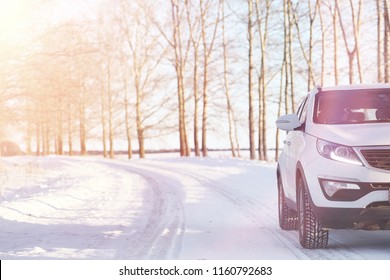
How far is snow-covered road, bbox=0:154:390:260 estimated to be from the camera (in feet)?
23.3

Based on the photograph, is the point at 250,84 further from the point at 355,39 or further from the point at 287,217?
the point at 287,217

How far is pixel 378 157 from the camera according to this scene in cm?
644

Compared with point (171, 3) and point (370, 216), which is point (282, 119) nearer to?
point (370, 216)

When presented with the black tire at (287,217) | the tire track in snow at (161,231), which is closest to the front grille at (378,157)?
the tire track in snow at (161,231)

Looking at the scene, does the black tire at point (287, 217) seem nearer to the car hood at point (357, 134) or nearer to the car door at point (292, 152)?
the car door at point (292, 152)

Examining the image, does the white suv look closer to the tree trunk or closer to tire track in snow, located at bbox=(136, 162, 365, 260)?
tire track in snow, located at bbox=(136, 162, 365, 260)

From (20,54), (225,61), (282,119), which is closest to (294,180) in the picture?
(282,119)

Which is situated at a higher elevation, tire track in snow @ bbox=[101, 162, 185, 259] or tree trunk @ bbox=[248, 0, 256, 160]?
tree trunk @ bbox=[248, 0, 256, 160]

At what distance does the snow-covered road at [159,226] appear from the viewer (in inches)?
280

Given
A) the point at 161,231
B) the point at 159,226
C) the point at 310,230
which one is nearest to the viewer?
the point at 310,230

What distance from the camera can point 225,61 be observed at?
39781 mm

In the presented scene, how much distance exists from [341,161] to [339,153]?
0.10 meters

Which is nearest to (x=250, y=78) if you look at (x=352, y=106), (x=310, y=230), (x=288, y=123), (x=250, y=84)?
(x=250, y=84)

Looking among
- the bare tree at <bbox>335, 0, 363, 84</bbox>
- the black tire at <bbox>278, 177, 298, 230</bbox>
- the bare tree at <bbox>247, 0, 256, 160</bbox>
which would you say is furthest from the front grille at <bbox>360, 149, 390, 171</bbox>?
the bare tree at <bbox>247, 0, 256, 160</bbox>
